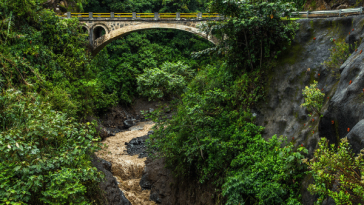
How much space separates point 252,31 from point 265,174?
5.04m

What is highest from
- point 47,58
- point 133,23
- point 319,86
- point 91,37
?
point 133,23

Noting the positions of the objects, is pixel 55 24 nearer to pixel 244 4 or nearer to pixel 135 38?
pixel 244 4

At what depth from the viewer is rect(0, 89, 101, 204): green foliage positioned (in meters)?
4.49

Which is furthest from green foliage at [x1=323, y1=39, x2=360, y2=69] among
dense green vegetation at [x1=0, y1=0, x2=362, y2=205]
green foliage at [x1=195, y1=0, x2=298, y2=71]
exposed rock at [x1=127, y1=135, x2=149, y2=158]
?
exposed rock at [x1=127, y1=135, x2=149, y2=158]

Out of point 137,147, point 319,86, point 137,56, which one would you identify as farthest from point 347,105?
point 137,56

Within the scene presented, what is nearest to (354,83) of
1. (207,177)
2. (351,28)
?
(351,28)

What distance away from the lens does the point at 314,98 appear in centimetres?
569

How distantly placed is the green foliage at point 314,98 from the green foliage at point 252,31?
2568mm

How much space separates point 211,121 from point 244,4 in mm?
4254

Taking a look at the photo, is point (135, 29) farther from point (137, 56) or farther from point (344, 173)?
point (344, 173)

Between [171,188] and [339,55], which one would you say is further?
[171,188]

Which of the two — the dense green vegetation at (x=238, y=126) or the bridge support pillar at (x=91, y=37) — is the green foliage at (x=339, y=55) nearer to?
the dense green vegetation at (x=238, y=126)

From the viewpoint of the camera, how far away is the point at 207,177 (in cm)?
797

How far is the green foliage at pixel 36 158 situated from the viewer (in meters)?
4.49
